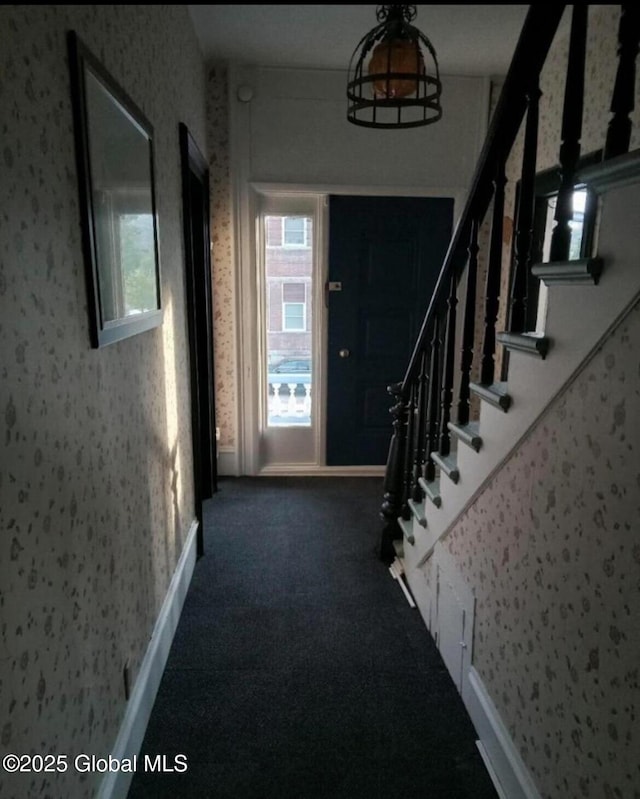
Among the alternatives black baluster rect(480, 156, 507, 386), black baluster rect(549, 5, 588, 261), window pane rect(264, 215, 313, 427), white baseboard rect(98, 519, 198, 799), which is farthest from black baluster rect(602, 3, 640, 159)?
window pane rect(264, 215, 313, 427)

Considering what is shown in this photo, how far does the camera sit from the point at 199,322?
340 centimetres

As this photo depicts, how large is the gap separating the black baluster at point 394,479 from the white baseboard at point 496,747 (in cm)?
99

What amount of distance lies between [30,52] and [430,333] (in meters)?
1.63

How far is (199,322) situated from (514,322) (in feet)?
7.76

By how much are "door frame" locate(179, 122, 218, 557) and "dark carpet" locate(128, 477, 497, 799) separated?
1.70 feet

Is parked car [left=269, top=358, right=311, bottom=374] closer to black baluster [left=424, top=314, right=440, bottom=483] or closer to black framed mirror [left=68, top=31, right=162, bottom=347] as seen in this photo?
black baluster [left=424, top=314, right=440, bottom=483]

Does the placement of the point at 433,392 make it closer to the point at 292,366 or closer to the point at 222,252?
the point at 292,366

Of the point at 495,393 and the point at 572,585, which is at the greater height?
the point at 495,393

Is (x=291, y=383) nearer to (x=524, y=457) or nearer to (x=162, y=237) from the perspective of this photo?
(x=162, y=237)

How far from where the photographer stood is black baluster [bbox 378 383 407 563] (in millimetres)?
2592

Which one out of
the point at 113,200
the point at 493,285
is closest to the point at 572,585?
the point at 493,285

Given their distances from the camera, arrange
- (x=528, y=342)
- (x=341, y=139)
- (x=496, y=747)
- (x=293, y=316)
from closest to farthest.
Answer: (x=528, y=342)
(x=496, y=747)
(x=341, y=139)
(x=293, y=316)

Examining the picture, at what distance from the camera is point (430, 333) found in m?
2.22

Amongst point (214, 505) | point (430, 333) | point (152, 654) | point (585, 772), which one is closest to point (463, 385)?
point (430, 333)
